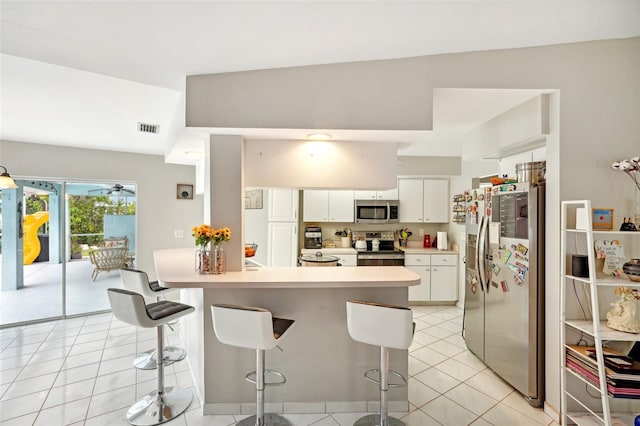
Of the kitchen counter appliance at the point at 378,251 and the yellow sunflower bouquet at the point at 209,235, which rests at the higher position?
the yellow sunflower bouquet at the point at 209,235

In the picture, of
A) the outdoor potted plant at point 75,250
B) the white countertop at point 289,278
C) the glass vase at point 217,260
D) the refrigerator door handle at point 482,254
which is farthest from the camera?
the outdoor potted plant at point 75,250

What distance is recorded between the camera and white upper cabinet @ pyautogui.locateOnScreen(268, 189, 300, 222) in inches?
204

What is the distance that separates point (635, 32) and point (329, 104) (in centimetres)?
223

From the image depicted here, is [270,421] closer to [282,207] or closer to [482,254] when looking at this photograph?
[482,254]

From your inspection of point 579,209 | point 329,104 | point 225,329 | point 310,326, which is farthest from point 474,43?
point 225,329

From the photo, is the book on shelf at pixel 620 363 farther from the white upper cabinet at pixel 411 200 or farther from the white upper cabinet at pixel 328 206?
the white upper cabinet at pixel 328 206

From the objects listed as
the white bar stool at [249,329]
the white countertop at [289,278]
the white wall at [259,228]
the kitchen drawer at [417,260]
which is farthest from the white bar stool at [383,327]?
→ the white wall at [259,228]

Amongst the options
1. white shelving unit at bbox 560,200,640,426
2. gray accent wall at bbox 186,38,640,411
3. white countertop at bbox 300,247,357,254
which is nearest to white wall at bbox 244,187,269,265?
white countertop at bbox 300,247,357,254

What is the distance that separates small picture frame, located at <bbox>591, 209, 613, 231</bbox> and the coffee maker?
3.68m

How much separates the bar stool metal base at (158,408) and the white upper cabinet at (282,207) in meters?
2.96

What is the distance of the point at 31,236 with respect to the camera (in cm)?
425

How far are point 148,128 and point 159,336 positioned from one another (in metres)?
2.30

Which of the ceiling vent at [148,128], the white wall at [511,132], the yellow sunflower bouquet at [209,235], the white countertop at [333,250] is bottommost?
the white countertop at [333,250]

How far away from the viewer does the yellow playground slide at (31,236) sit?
13.8 ft
